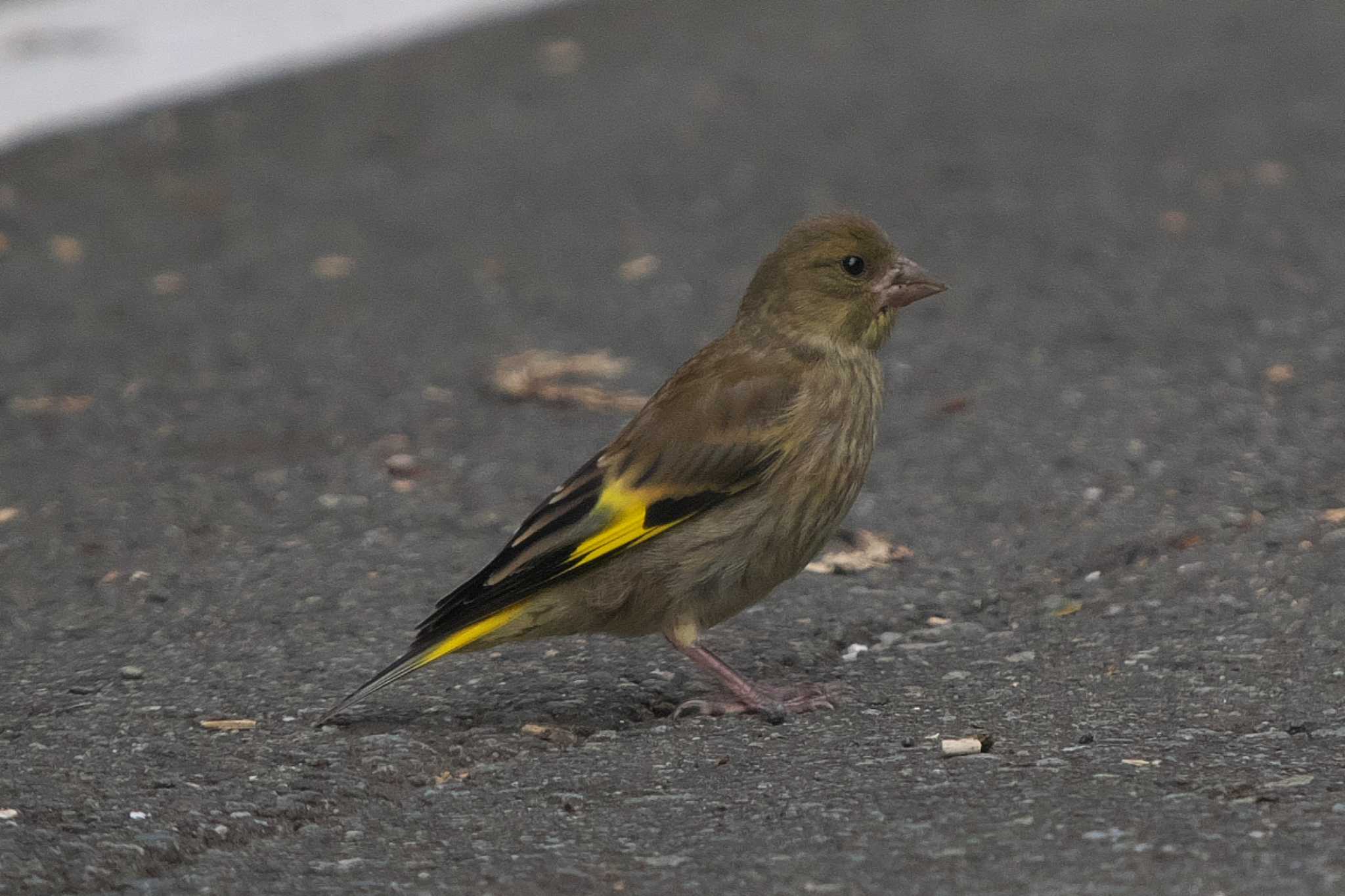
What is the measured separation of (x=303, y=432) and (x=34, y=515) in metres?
0.97

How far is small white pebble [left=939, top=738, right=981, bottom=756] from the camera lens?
13.8 ft

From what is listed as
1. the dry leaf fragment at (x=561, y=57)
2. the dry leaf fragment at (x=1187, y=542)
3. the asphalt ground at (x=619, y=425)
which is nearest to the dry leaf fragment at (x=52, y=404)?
the asphalt ground at (x=619, y=425)

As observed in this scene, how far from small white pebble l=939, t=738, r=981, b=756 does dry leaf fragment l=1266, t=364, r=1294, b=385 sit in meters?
2.85

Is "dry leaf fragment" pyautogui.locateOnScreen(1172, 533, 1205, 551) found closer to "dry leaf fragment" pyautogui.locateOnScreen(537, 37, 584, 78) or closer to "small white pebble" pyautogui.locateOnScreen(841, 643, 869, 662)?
"small white pebble" pyautogui.locateOnScreen(841, 643, 869, 662)

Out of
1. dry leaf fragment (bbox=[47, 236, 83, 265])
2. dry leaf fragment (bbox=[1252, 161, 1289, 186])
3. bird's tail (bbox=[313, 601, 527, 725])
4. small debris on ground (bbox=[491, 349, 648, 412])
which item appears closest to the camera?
bird's tail (bbox=[313, 601, 527, 725])

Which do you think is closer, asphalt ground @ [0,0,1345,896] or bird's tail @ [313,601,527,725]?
asphalt ground @ [0,0,1345,896]

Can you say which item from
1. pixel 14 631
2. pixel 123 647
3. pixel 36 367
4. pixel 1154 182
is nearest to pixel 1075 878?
pixel 123 647

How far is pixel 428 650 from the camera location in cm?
435

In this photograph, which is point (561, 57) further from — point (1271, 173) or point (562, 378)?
point (562, 378)

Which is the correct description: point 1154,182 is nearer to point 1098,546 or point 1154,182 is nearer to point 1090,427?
point 1090,427

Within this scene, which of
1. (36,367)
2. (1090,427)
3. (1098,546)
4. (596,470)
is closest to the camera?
(596,470)

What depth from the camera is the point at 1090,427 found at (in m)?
6.40

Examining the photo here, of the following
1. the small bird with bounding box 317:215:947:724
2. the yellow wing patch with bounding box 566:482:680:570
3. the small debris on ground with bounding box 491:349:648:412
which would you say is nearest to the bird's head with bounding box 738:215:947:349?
the small bird with bounding box 317:215:947:724

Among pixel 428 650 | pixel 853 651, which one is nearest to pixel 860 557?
pixel 853 651
